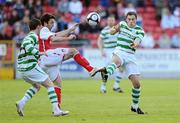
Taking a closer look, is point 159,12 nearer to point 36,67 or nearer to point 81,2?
point 81,2

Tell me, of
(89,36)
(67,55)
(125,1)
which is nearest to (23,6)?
(89,36)

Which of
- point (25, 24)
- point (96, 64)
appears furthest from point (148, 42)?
point (25, 24)

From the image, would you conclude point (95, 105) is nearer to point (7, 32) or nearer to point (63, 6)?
point (7, 32)

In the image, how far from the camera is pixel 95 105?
58.3 ft

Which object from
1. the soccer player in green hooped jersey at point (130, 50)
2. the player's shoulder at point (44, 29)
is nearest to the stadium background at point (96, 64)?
the soccer player in green hooped jersey at point (130, 50)

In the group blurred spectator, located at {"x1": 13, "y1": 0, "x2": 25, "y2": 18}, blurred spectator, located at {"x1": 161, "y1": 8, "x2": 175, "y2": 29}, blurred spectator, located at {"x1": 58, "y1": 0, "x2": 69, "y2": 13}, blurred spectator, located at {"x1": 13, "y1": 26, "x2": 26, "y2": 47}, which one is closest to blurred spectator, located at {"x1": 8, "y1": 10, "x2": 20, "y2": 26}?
blurred spectator, located at {"x1": 13, "y1": 0, "x2": 25, "y2": 18}

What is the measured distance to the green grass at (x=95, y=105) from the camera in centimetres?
1427

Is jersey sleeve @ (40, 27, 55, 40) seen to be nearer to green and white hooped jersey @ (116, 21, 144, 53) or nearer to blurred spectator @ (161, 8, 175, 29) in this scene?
green and white hooped jersey @ (116, 21, 144, 53)

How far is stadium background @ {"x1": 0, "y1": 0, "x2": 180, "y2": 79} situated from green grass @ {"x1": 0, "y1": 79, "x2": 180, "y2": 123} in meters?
5.58

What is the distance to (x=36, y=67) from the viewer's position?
48.5 ft

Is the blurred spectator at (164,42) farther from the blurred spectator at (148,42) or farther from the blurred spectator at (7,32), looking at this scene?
the blurred spectator at (7,32)

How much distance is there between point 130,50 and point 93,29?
715 inches

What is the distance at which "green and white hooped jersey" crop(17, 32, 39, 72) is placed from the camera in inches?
568

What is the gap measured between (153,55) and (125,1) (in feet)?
19.7
